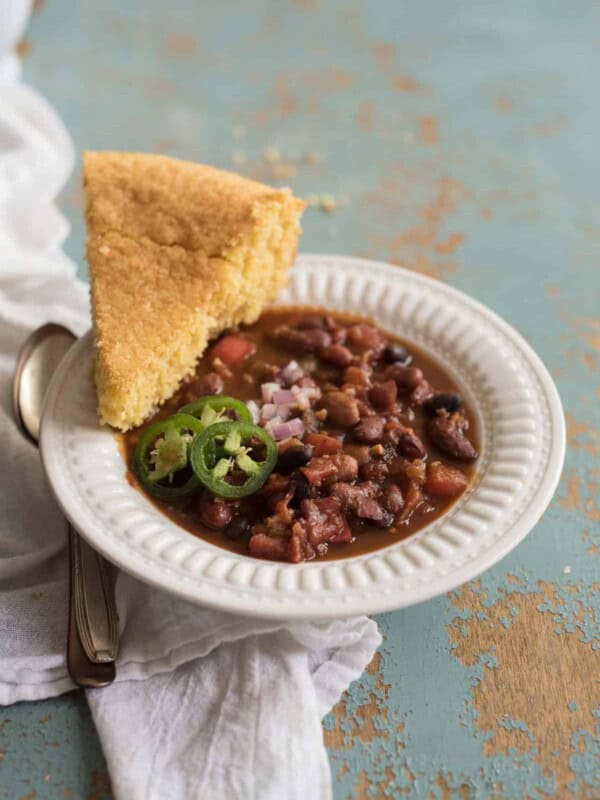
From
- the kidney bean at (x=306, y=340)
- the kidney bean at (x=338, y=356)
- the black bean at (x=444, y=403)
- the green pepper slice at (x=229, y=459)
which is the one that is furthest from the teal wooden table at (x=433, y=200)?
Answer: the kidney bean at (x=306, y=340)

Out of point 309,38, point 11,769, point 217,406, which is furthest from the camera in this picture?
point 309,38

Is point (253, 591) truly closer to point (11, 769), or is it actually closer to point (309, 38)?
point (11, 769)

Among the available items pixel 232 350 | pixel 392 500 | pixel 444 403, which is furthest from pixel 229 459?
pixel 444 403

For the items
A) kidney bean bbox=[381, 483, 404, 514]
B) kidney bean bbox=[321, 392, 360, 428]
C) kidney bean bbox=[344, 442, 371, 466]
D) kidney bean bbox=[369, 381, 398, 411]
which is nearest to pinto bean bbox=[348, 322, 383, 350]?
kidney bean bbox=[369, 381, 398, 411]

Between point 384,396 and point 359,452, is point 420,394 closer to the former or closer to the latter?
point 384,396

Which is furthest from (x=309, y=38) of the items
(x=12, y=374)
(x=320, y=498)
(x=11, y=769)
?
(x=11, y=769)

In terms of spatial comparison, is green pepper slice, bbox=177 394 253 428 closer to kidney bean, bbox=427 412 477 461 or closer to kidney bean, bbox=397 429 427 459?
kidney bean, bbox=397 429 427 459

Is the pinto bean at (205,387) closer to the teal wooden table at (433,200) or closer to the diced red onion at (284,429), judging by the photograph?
the diced red onion at (284,429)
